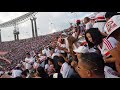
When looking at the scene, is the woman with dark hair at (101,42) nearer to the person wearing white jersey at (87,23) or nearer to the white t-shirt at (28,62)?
the person wearing white jersey at (87,23)

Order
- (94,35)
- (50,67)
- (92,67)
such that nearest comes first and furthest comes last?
(92,67) < (94,35) < (50,67)

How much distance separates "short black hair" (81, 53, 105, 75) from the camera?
446 centimetres

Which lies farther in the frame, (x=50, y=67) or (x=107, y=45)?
(x=50, y=67)

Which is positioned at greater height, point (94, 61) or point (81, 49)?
point (81, 49)

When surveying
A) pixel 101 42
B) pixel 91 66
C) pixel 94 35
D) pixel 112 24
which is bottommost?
pixel 91 66

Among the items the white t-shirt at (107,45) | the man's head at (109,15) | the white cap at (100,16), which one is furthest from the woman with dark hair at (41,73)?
the man's head at (109,15)

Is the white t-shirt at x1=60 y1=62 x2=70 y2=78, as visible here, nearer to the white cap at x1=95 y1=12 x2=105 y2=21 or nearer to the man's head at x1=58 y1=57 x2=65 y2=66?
the man's head at x1=58 y1=57 x2=65 y2=66

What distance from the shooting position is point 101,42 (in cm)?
453

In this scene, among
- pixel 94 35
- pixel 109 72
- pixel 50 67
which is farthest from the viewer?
pixel 50 67

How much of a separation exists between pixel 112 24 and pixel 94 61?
2.25 feet

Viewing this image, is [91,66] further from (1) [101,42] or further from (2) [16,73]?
(2) [16,73]

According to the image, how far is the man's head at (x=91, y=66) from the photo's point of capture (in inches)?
175

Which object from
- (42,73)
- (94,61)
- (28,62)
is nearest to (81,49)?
(94,61)
